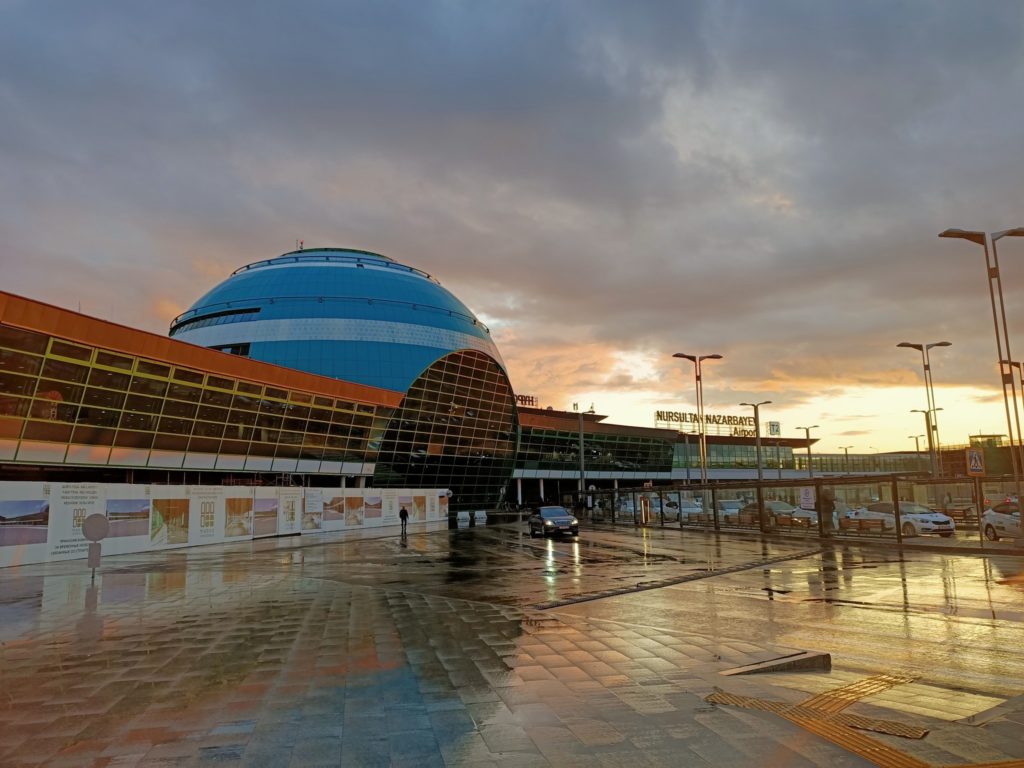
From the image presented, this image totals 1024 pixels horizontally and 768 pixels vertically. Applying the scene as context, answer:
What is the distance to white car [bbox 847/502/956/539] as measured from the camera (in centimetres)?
2769

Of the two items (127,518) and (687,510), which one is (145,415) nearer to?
(127,518)

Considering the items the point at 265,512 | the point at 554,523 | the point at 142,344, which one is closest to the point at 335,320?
the point at 265,512

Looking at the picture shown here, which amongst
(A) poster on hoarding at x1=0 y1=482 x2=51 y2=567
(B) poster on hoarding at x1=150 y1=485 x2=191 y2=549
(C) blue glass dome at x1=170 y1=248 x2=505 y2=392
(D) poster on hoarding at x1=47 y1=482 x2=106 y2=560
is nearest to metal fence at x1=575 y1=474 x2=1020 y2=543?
(B) poster on hoarding at x1=150 y1=485 x2=191 y2=549

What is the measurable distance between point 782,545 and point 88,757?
26.8 m

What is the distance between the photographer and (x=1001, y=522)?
86.0 feet

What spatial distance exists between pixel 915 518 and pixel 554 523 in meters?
16.8

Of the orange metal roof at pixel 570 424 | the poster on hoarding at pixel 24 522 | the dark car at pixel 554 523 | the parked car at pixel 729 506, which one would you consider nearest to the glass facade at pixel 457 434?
the orange metal roof at pixel 570 424

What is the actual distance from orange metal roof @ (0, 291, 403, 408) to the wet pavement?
15.8 meters

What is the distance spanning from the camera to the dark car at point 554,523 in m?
35.5

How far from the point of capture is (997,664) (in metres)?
7.94

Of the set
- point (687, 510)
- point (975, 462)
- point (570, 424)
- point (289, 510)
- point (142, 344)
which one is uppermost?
point (570, 424)

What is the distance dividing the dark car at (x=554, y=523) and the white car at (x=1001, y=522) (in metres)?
18.1

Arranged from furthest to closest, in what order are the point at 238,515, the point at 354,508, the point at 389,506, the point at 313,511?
1. the point at 389,506
2. the point at 354,508
3. the point at 313,511
4. the point at 238,515

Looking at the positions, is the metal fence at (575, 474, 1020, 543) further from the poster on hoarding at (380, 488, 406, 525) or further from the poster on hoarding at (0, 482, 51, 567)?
the poster on hoarding at (0, 482, 51, 567)
